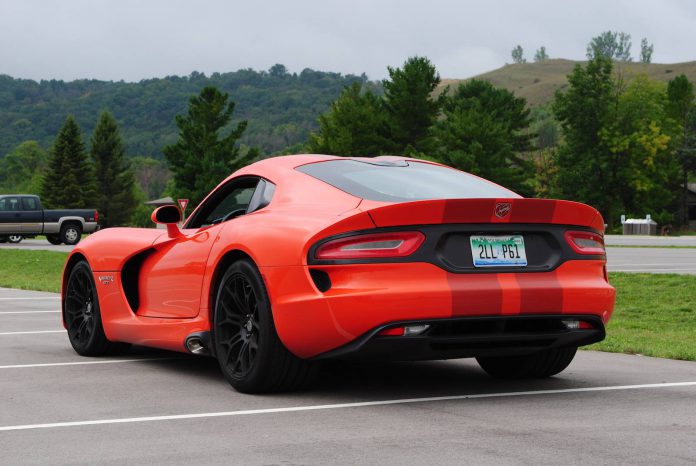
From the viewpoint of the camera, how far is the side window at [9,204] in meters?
43.0

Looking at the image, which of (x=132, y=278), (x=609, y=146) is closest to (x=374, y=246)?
(x=132, y=278)

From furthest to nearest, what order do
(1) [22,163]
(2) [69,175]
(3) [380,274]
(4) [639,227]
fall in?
1. (1) [22,163]
2. (2) [69,175]
3. (4) [639,227]
4. (3) [380,274]

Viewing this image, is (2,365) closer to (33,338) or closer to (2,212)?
(33,338)

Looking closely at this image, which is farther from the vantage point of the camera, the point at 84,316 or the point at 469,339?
the point at 84,316

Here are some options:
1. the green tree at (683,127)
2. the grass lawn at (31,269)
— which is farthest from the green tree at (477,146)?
the grass lawn at (31,269)

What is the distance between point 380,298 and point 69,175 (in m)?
100

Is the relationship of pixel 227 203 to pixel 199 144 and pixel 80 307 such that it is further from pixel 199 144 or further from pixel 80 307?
pixel 199 144

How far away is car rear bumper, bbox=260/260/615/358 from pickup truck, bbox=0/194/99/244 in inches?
1502

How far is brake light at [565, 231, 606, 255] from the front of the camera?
264 inches

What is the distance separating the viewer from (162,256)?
7914 mm

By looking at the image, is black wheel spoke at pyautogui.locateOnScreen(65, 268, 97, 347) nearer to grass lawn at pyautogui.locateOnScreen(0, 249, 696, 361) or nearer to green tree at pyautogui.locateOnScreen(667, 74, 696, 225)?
grass lawn at pyautogui.locateOnScreen(0, 249, 696, 361)

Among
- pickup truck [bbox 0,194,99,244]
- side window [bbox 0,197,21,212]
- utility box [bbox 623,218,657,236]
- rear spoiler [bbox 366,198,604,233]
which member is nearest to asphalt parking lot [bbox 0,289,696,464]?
rear spoiler [bbox 366,198,604,233]

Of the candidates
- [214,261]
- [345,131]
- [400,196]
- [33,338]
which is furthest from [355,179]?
[345,131]

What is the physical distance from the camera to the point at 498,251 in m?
6.36
